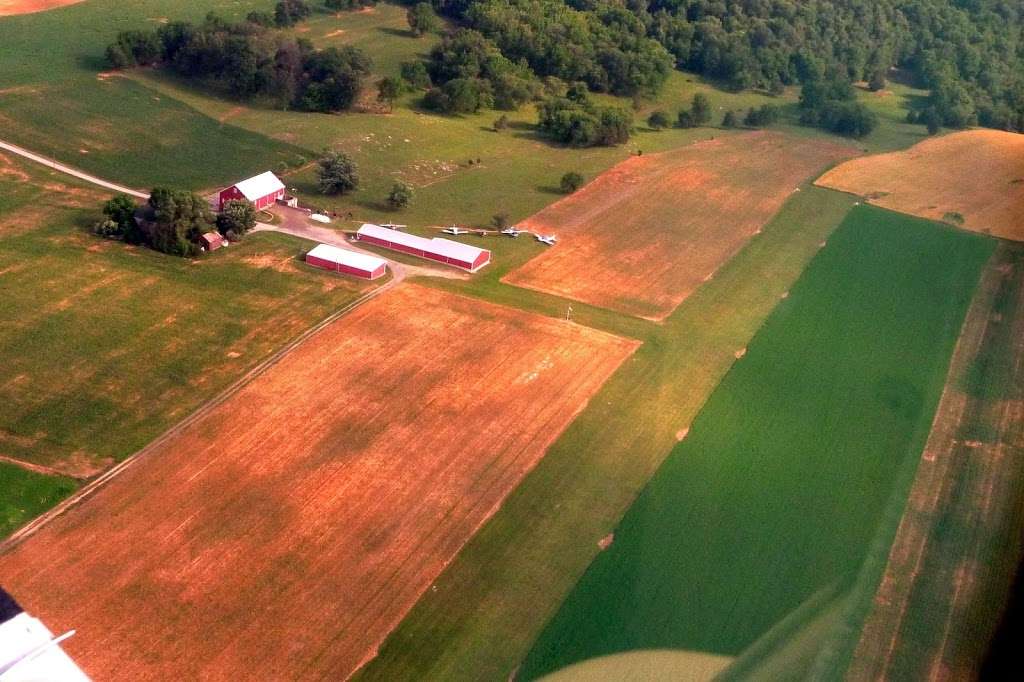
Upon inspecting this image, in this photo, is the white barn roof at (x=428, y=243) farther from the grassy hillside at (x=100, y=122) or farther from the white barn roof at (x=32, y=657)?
the white barn roof at (x=32, y=657)

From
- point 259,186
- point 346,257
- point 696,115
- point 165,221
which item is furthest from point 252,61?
point 696,115

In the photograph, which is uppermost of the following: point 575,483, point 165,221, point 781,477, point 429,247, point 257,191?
point 165,221

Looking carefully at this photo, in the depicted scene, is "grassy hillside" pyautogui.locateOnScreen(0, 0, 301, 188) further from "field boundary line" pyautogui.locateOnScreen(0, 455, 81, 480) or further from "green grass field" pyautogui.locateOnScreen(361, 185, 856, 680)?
"field boundary line" pyautogui.locateOnScreen(0, 455, 81, 480)


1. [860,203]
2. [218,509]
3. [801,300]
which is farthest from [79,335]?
[860,203]

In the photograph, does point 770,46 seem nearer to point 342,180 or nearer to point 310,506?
point 342,180

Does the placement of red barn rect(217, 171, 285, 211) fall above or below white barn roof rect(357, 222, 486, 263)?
above

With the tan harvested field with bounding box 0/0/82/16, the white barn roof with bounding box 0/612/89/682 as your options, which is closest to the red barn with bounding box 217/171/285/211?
the white barn roof with bounding box 0/612/89/682
